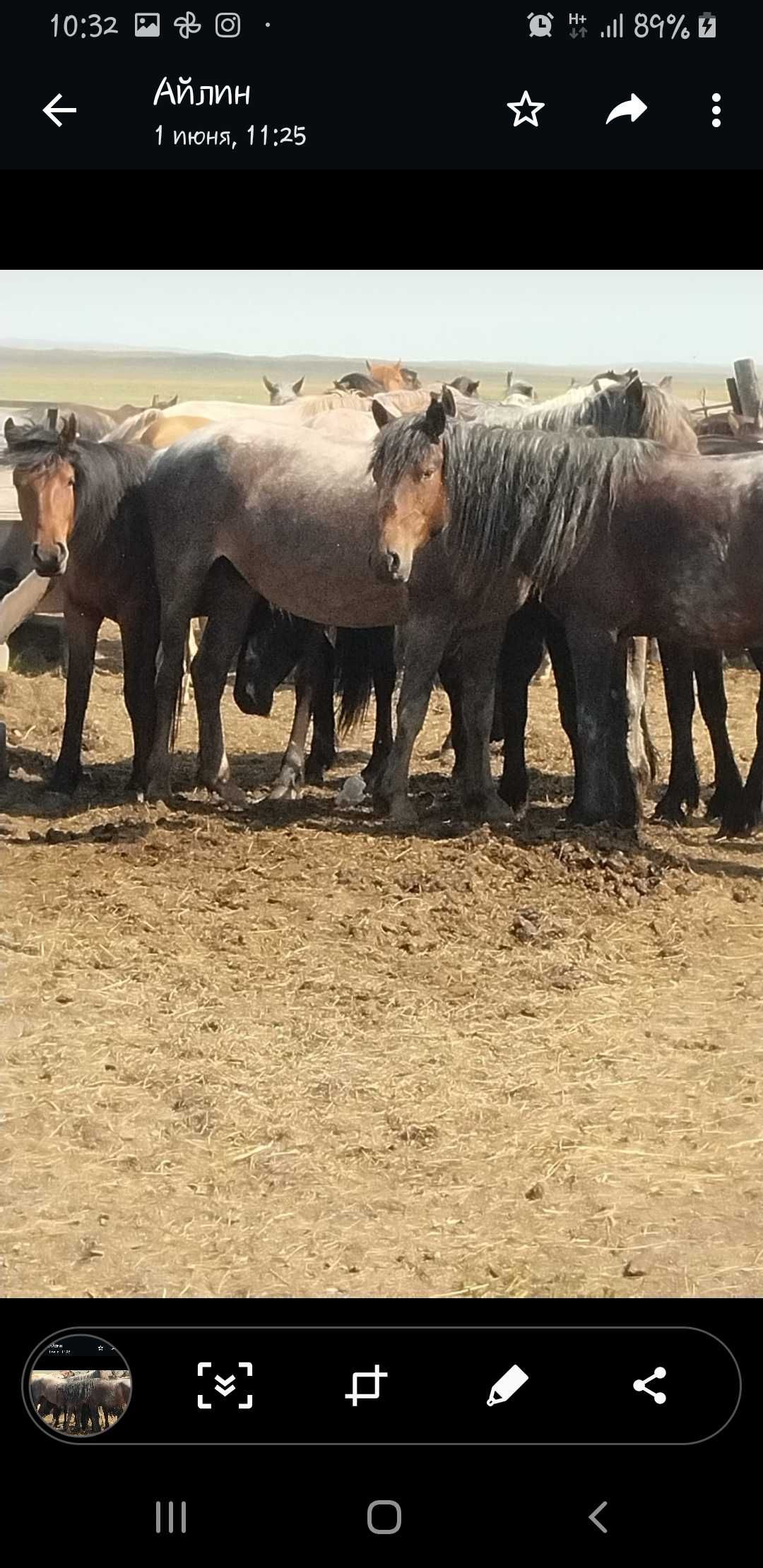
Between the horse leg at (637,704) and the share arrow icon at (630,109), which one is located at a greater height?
the share arrow icon at (630,109)

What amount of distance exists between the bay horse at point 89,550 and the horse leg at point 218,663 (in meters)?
0.24

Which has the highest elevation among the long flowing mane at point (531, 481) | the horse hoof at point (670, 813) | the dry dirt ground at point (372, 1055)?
the long flowing mane at point (531, 481)

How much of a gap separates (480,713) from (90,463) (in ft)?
6.93

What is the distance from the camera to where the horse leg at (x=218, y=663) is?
26.8 feet

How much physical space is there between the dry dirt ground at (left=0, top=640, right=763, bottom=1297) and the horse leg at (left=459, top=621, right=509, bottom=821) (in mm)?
161

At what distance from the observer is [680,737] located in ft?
25.9

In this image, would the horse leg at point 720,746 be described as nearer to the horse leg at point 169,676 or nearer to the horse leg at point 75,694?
the horse leg at point 169,676

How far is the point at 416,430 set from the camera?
692 centimetres

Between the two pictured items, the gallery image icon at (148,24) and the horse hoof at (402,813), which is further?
the horse hoof at (402,813)
